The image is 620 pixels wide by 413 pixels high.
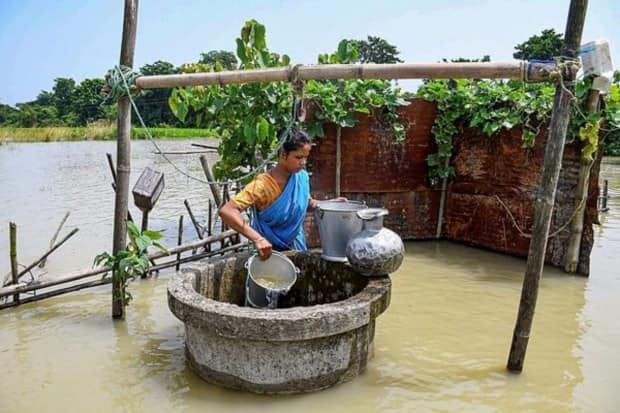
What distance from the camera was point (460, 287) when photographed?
20.0ft

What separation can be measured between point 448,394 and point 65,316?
12.5 feet

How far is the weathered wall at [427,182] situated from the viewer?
7.12m

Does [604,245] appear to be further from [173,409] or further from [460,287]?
[173,409]

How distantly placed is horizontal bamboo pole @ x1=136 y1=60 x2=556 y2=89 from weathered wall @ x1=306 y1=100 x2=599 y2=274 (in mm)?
3166

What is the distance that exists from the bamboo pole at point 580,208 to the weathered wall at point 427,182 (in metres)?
0.30

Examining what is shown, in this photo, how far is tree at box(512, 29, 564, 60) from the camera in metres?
30.9

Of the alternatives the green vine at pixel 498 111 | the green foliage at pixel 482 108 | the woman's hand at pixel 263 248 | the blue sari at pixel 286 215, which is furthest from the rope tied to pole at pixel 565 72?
the green foliage at pixel 482 108

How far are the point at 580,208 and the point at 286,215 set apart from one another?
154 inches

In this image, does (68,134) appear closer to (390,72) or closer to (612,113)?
(612,113)

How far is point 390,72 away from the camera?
373cm

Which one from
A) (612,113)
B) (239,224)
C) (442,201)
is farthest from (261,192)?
(442,201)

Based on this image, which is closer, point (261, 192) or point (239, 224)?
point (239, 224)

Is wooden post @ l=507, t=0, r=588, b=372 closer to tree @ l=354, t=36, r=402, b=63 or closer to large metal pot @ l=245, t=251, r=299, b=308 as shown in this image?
large metal pot @ l=245, t=251, r=299, b=308

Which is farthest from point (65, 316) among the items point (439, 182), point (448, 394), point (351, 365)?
point (439, 182)
